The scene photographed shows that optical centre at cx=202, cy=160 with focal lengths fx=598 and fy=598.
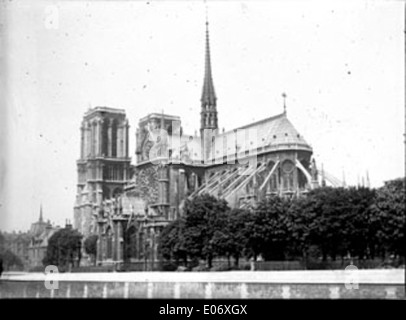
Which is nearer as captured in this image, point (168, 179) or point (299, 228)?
point (299, 228)

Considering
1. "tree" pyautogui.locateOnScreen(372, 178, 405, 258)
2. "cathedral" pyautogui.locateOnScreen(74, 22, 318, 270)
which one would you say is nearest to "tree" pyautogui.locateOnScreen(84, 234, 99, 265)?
"cathedral" pyautogui.locateOnScreen(74, 22, 318, 270)

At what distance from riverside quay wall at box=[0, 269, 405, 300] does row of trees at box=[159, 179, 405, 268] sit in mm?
3224

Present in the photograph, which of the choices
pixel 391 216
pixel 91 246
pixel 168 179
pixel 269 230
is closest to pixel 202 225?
pixel 168 179

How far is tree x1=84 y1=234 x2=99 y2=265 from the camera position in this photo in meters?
31.7

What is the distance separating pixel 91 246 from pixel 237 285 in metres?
17.9

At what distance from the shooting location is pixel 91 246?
1271 inches

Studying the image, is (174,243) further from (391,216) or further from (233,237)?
(391,216)

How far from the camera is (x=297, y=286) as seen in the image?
1552cm

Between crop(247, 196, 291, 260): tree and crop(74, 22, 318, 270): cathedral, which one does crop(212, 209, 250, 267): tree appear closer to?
crop(247, 196, 291, 260): tree

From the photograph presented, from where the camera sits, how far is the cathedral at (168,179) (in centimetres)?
2241

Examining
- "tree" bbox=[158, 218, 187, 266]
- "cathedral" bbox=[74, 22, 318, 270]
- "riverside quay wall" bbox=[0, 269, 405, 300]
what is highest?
"cathedral" bbox=[74, 22, 318, 270]

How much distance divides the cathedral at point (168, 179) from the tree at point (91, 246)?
1.19ft
